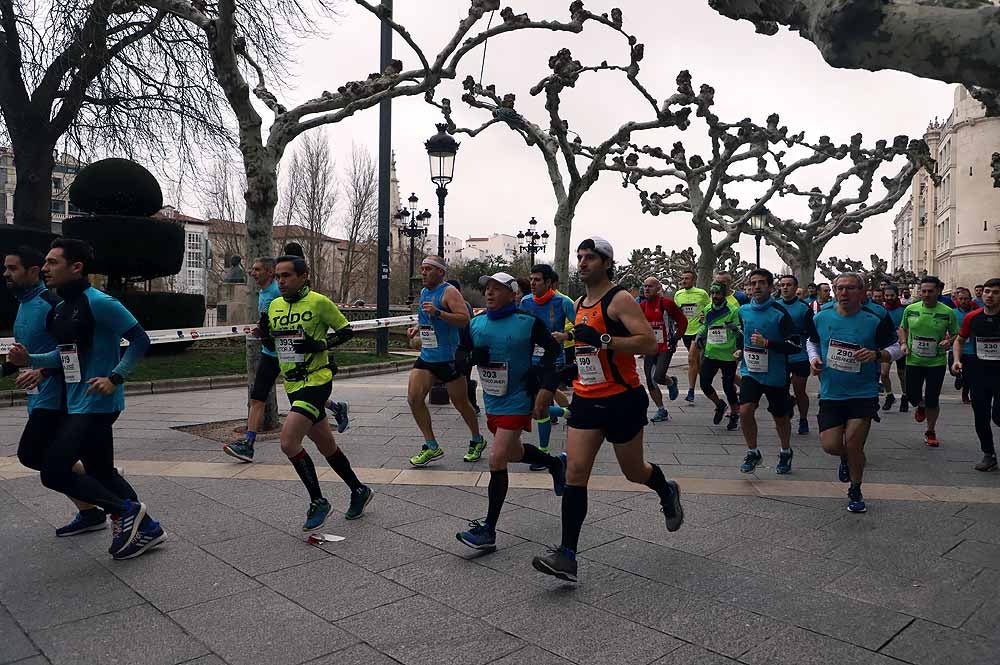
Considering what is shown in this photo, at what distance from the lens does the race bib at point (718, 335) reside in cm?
892

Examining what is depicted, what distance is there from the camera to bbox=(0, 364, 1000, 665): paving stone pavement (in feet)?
10.5

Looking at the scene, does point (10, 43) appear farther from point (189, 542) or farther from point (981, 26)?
point (981, 26)

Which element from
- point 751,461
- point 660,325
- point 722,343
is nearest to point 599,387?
point 751,461

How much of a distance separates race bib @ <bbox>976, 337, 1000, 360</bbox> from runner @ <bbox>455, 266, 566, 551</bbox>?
4.51 m

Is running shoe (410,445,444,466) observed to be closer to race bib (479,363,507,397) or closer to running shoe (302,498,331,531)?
running shoe (302,498,331,531)

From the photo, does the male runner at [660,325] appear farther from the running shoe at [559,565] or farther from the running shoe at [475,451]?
the running shoe at [559,565]

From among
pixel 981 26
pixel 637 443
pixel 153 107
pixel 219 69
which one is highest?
pixel 153 107

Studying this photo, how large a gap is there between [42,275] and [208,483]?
2197 mm

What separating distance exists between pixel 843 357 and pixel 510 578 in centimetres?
318

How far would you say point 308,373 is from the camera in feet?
16.5

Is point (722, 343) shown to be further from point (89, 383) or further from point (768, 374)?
point (89, 383)

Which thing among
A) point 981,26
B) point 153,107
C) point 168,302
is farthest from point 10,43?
point 981,26

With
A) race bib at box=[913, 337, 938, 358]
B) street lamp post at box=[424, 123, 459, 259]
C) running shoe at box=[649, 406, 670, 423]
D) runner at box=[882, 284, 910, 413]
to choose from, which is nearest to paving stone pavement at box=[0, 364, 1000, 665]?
race bib at box=[913, 337, 938, 358]

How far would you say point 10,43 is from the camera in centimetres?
1592
